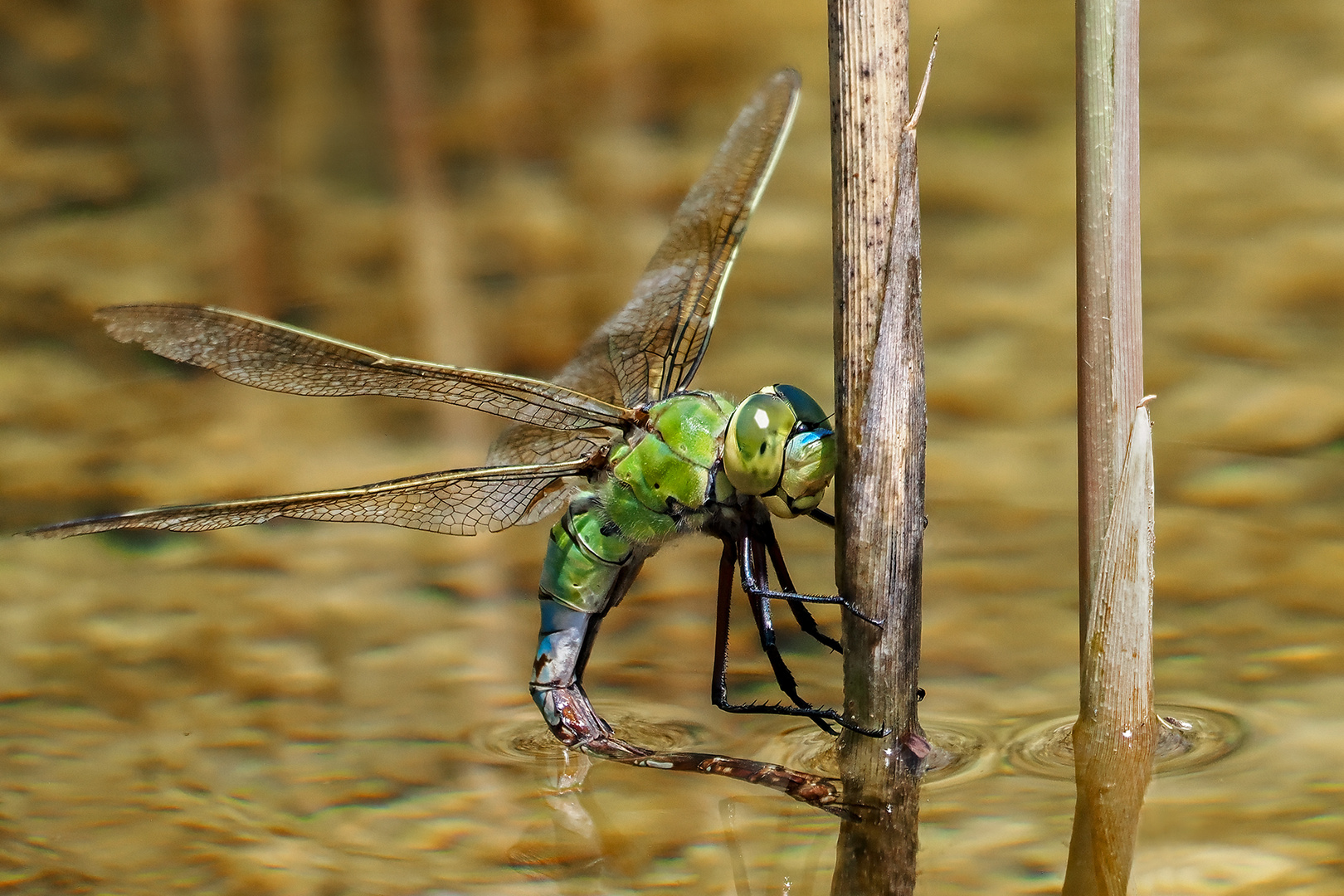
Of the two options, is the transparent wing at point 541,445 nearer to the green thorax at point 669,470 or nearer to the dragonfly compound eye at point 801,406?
the green thorax at point 669,470

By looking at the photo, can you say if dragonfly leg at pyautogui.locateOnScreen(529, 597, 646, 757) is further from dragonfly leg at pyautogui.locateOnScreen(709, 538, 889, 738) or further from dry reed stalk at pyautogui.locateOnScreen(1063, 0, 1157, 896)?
dry reed stalk at pyautogui.locateOnScreen(1063, 0, 1157, 896)

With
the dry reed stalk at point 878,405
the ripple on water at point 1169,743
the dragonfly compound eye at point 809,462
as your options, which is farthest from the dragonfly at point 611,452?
the ripple on water at point 1169,743

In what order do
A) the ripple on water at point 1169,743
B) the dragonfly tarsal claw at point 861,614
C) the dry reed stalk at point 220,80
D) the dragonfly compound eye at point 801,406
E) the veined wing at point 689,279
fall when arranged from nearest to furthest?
the dragonfly tarsal claw at point 861,614, the ripple on water at point 1169,743, the dragonfly compound eye at point 801,406, the veined wing at point 689,279, the dry reed stalk at point 220,80

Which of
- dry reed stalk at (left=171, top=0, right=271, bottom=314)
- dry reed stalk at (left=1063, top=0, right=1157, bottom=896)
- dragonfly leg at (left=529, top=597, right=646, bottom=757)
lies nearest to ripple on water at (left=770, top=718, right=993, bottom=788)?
dry reed stalk at (left=1063, top=0, right=1157, bottom=896)

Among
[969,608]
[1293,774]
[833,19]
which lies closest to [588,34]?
[969,608]

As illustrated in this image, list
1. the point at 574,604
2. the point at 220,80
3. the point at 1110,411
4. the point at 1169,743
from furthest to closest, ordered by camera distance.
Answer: the point at 220,80 → the point at 574,604 → the point at 1169,743 → the point at 1110,411

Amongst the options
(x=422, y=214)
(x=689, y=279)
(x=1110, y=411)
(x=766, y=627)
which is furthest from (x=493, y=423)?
(x=1110, y=411)

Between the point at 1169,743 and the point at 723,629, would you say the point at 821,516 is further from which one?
the point at 1169,743
